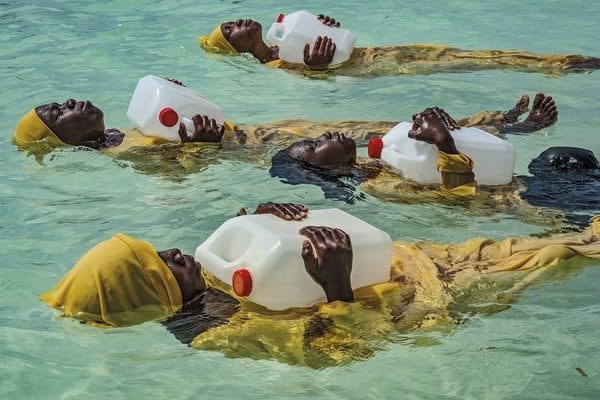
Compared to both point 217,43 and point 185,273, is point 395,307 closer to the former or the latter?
point 185,273

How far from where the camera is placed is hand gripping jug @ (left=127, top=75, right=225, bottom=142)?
5.57 m

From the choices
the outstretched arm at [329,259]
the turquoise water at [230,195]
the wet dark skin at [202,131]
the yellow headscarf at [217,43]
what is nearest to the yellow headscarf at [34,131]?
the turquoise water at [230,195]

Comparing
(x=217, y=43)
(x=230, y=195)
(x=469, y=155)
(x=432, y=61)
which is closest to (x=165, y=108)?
(x=230, y=195)

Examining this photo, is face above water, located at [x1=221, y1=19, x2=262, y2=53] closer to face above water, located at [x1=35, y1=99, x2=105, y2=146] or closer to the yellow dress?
the yellow dress

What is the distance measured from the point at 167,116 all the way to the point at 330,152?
3.29 feet

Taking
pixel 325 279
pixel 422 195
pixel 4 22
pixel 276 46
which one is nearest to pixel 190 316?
pixel 325 279

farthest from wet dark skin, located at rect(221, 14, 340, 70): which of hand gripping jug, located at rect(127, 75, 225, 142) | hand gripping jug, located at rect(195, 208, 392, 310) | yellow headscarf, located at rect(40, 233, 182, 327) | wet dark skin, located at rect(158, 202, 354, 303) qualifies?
yellow headscarf, located at rect(40, 233, 182, 327)

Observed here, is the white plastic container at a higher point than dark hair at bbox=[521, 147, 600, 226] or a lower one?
higher

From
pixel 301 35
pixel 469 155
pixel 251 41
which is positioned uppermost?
pixel 301 35

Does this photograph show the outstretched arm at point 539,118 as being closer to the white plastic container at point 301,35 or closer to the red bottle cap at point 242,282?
the white plastic container at point 301,35

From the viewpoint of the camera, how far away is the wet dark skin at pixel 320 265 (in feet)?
11.5

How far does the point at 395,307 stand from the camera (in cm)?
369

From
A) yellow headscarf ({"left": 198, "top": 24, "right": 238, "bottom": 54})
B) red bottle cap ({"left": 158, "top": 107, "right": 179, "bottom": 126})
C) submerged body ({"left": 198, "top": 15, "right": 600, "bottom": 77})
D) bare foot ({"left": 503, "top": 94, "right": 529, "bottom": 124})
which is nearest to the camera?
red bottle cap ({"left": 158, "top": 107, "right": 179, "bottom": 126})

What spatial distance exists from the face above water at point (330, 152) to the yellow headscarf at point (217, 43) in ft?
9.03
